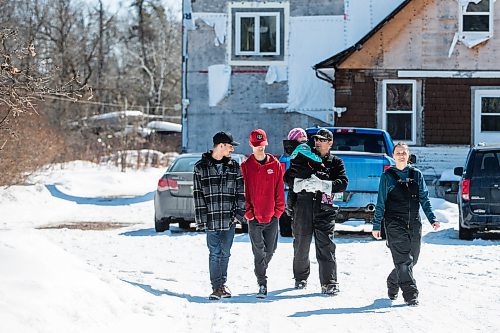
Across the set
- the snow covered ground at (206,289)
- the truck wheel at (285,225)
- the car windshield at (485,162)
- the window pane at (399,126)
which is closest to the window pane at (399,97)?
the window pane at (399,126)

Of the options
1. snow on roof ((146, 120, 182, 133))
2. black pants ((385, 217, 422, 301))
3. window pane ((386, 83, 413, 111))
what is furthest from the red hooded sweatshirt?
snow on roof ((146, 120, 182, 133))

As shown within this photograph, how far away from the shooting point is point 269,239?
9648mm

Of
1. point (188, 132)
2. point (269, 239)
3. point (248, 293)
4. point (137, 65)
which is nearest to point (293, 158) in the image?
point (269, 239)

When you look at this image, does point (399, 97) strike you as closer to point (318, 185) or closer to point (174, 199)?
point (174, 199)

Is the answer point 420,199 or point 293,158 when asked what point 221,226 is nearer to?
point 293,158

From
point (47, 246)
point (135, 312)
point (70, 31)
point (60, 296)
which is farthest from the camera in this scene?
point (70, 31)

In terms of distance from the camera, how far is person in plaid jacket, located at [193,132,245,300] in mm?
9234

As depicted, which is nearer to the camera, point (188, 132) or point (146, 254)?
point (146, 254)

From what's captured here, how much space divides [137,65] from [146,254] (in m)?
56.6

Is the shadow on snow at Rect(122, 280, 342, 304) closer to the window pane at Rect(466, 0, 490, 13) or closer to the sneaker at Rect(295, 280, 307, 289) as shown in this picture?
the sneaker at Rect(295, 280, 307, 289)

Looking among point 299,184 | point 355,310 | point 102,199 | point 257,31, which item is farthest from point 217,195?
point 257,31

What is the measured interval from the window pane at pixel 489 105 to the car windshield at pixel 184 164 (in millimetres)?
11930

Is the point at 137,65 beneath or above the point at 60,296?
above

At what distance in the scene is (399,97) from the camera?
85.6ft
